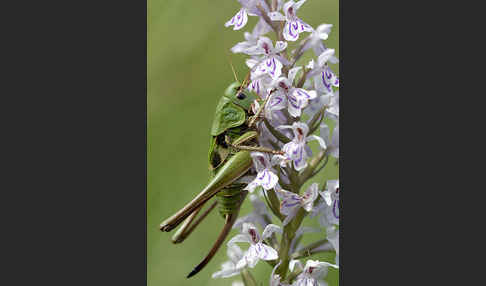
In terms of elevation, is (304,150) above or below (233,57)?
below

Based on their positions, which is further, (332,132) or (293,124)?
(332,132)

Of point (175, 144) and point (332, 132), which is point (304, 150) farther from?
point (175, 144)

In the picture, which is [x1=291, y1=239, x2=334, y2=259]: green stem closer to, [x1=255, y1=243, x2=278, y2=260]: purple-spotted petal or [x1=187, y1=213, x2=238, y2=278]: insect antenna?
[x1=255, y1=243, x2=278, y2=260]: purple-spotted petal

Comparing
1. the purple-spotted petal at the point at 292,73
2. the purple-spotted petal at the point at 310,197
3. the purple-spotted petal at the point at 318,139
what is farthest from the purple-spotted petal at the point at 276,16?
the purple-spotted petal at the point at 310,197
